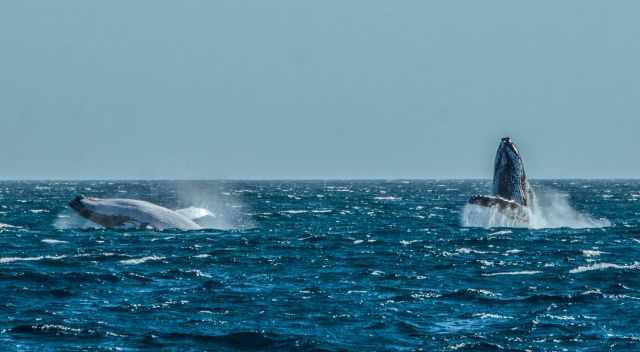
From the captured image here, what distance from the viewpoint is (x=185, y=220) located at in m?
45.6

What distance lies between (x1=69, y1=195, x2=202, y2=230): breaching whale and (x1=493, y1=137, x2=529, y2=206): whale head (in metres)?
12.8

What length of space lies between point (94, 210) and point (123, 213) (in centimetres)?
106

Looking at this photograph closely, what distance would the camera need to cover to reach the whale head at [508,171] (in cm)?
4578

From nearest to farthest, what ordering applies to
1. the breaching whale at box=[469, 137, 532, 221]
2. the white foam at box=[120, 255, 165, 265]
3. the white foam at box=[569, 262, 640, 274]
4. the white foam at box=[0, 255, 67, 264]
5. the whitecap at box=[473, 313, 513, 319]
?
1. the whitecap at box=[473, 313, 513, 319]
2. the white foam at box=[569, 262, 640, 274]
3. the white foam at box=[120, 255, 165, 265]
4. the white foam at box=[0, 255, 67, 264]
5. the breaching whale at box=[469, 137, 532, 221]

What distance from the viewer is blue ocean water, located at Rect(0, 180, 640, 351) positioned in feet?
66.9

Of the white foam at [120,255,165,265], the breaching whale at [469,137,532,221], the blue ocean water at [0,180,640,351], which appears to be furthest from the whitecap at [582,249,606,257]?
the white foam at [120,255,165,265]

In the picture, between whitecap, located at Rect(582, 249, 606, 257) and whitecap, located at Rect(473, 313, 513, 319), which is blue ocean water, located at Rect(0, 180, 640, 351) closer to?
whitecap, located at Rect(473, 313, 513, 319)

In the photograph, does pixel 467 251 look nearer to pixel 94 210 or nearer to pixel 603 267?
pixel 603 267

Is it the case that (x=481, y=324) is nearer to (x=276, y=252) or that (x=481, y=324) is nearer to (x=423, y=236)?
(x=276, y=252)

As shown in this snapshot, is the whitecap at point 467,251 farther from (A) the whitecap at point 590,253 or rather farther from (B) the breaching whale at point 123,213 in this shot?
A: (B) the breaching whale at point 123,213

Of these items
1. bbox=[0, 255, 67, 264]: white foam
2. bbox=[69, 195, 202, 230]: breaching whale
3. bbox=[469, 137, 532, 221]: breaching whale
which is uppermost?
bbox=[469, 137, 532, 221]: breaching whale

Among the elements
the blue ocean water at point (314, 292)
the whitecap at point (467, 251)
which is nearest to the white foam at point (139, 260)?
the blue ocean water at point (314, 292)

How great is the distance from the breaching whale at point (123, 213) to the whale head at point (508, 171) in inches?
503

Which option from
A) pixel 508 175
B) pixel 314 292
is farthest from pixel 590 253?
pixel 314 292
